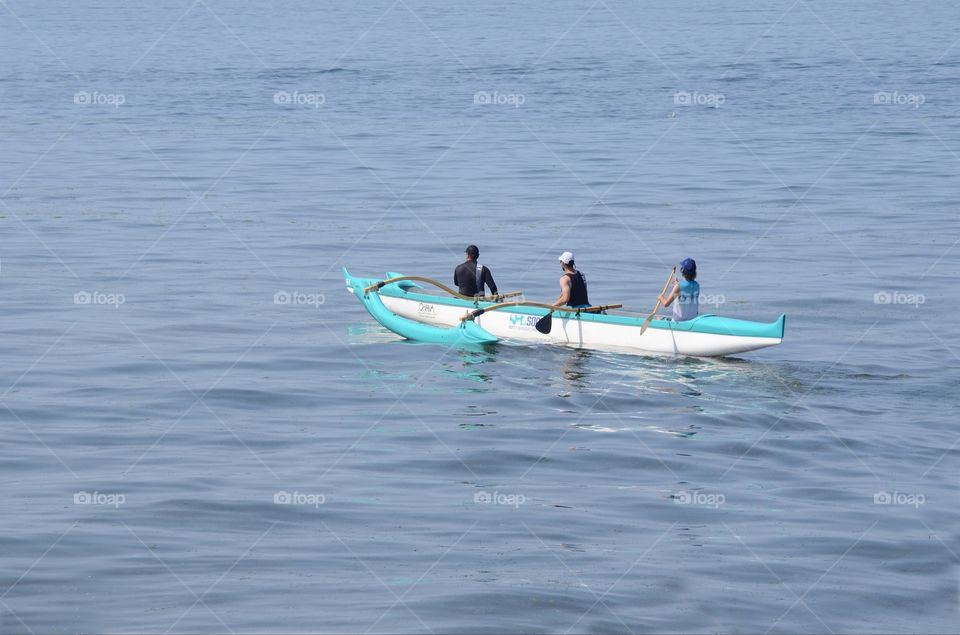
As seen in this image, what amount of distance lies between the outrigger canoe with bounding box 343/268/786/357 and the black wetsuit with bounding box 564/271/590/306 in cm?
29

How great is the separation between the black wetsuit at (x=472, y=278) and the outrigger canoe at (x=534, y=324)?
0.71 ft

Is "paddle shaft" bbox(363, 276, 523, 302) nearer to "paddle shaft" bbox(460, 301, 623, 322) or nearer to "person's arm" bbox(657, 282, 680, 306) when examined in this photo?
"paddle shaft" bbox(460, 301, 623, 322)

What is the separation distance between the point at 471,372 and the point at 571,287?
2.05 metres

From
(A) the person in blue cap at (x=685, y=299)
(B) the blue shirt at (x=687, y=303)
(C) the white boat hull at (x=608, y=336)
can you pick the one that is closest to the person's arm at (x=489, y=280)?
(C) the white boat hull at (x=608, y=336)

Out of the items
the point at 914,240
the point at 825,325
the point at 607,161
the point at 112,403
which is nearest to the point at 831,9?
the point at 607,161

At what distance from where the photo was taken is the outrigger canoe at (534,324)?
18.4 meters

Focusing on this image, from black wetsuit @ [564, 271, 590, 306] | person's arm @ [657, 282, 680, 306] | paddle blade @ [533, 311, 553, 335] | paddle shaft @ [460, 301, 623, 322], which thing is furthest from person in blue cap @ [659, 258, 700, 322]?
paddle blade @ [533, 311, 553, 335]

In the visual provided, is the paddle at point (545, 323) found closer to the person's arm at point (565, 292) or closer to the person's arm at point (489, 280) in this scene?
the person's arm at point (565, 292)

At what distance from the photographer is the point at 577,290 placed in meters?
19.7

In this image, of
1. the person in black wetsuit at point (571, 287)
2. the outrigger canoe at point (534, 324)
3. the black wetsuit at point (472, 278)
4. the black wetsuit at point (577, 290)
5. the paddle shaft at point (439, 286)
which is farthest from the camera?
the black wetsuit at point (472, 278)

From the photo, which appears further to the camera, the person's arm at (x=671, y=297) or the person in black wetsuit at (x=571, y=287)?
the person in black wetsuit at (x=571, y=287)

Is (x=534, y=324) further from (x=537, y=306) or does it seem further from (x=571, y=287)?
(x=571, y=287)

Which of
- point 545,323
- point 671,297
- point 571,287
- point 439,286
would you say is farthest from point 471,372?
point 671,297

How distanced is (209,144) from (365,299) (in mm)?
20924
